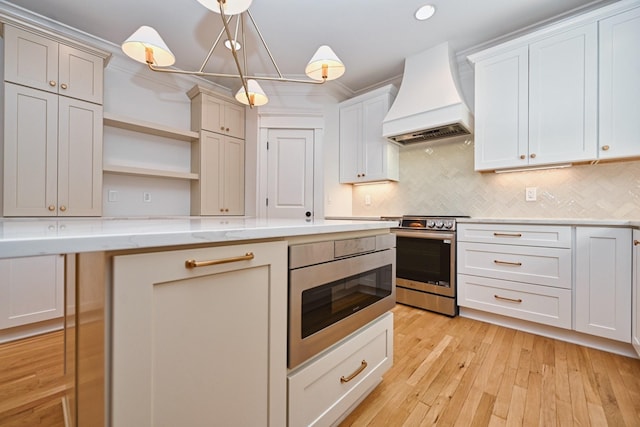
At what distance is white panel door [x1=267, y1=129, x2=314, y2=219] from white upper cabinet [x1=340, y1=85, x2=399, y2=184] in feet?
1.70

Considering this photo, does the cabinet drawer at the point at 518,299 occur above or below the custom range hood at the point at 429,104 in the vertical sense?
below

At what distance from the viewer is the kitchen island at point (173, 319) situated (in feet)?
1.81

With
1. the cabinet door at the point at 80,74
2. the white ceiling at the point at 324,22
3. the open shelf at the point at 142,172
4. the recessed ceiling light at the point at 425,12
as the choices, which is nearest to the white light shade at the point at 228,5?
the white ceiling at the point at 324,22

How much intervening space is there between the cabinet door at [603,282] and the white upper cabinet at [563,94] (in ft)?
2.14

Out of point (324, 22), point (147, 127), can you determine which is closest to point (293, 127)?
point (324, 22)

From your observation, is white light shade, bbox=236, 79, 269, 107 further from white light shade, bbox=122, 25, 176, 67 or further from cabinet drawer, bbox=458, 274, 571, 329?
cabinet drawer, bbox=458, 274, 571, 329

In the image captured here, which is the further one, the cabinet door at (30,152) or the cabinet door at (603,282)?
the cabinet door at (30,152)

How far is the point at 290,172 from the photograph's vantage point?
3646 millimetres

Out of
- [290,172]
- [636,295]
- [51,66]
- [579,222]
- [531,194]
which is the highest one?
[51,66]

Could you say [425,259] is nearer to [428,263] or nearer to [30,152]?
[428,263]

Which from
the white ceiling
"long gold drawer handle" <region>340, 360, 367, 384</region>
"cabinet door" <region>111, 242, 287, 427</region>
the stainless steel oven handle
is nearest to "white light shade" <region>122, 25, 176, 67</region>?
the white ceiling

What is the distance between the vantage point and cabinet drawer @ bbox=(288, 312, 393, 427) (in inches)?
37.8

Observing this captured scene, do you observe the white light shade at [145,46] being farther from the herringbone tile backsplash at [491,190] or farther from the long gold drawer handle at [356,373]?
the herringbone tile backsplash at [491,190]

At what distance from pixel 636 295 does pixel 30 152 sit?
454 centimetres
